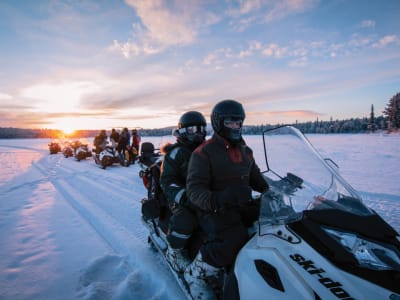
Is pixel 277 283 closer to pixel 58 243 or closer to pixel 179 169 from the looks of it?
pixel 179 169

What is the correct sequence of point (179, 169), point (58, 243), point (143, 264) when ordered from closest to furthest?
1. point (179, 169)
2. point (143, 264)
3. point (58, 243)

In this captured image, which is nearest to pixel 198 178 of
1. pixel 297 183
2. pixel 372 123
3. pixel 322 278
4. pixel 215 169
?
pixel 215 169

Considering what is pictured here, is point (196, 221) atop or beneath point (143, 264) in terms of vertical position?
atop

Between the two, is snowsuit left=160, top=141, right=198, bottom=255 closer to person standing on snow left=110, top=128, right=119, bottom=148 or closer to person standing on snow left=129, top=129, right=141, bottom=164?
person standing on snow left=129, top=129, right=141, bottom=164

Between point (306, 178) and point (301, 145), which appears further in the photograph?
point (301, 145)

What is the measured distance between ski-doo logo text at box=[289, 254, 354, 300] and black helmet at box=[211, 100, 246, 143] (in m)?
1.05

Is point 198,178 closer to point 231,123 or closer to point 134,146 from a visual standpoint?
point 231,123

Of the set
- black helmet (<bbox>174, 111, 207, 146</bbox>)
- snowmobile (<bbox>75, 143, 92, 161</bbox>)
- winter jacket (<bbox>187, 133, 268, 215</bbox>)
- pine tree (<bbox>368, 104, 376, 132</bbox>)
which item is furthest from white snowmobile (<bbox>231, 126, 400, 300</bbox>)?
pine tree (<bbox>368, 104, 376, 132</bbox>)

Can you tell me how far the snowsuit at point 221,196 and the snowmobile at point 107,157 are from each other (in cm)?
919

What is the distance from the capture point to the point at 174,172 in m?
2.51

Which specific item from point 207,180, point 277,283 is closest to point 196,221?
point 207,180

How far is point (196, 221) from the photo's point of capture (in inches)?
88.0

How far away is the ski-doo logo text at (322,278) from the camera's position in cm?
113

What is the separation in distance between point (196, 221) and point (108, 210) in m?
3.11
